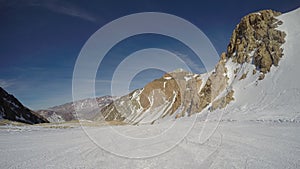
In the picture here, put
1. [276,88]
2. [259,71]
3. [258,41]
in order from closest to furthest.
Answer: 1. [276,88]
2. [259,71]
3. [258,41]

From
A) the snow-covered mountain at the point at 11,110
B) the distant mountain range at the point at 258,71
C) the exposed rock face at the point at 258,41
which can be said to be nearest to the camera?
the distant mountain range at the point at 258,71

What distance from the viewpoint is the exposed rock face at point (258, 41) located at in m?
43.0

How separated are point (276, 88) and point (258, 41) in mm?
18590

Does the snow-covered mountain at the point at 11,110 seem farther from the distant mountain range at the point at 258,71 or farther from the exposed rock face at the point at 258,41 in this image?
the exposed rock face at the point at 258,41

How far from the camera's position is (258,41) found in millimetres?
49344

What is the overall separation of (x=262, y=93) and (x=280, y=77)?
4.24 metres

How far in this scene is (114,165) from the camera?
22.3 feet

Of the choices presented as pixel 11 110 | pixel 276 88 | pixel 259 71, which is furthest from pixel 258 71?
pixel 11 110

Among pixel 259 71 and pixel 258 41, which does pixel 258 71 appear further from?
pixel 258 41

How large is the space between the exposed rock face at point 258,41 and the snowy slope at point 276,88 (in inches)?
56.6

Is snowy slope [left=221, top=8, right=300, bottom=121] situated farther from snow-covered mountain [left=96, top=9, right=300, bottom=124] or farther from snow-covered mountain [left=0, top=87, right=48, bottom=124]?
snow-covered mountain [left=0, top=87, right=48, bottom=124]

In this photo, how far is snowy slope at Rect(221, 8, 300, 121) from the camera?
28.2 meters

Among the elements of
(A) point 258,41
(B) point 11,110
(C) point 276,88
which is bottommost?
(C) point 276,88

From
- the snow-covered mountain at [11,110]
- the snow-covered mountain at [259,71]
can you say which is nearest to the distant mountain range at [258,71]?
the snow-covered mountain at [259,71]
